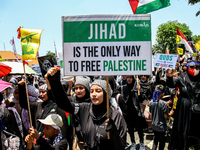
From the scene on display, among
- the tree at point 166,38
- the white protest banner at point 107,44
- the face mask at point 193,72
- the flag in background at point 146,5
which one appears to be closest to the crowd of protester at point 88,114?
the face mask at point 193,72

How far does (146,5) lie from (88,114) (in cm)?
244

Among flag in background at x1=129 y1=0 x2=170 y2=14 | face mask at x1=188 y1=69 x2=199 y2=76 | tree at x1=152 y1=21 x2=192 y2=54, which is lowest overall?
face mask at x1=188 y1=69 x2=199 y2=76

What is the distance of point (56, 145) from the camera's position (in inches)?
102

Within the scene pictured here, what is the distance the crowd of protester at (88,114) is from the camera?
7.53 ft

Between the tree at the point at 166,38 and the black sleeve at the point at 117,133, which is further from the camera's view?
the tree at the point at 166,38

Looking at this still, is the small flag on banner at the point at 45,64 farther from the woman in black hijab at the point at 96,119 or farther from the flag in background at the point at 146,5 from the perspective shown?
the flag in background at the point at 146,5

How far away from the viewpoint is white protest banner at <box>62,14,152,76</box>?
7.57ft

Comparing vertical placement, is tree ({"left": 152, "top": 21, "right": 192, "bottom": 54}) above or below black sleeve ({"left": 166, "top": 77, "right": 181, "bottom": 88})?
above

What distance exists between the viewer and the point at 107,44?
2336 mm

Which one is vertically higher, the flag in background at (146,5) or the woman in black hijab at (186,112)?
the flag in background at (146,5)

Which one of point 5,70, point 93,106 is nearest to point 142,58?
point 93,106

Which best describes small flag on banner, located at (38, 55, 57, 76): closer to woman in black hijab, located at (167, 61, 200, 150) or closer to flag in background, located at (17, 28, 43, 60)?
flag in background, located at (17, 28, 43, 60)

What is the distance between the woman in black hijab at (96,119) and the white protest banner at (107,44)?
263 millimetres

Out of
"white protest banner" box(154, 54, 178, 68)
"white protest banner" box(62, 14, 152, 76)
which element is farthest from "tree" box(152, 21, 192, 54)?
"white protest banner" box(62, 14, 152, 76)
